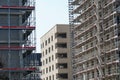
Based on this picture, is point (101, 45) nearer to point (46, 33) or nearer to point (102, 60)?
point (102, 60)

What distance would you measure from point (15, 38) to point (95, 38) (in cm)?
1320

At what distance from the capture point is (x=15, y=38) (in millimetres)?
56188

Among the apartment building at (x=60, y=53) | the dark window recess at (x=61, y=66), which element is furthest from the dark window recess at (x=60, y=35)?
the dark window recess at (x=61, y=66)

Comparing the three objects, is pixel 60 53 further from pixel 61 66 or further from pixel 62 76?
pixel 62 76

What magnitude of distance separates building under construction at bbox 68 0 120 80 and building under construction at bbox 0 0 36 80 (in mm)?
10312

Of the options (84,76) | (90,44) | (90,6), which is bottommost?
(84,76)

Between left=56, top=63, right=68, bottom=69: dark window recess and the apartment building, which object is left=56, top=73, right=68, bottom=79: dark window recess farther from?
left=56, top=63, right=68, bottom=69: dark window recess

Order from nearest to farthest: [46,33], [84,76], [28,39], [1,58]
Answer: [1,58] → [28,39] → [84,76] → [46,33]

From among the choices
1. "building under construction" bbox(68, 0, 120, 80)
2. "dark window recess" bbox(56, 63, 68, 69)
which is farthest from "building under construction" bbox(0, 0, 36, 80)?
"dark window recess" bbox(56, 63, 68, 69)

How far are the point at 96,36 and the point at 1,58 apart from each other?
15498mm

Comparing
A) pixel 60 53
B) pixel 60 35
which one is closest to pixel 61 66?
pixel 60 53

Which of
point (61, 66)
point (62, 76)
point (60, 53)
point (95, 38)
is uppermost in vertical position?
point (60, 53)

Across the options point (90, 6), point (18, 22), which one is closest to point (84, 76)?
point (90, 6)

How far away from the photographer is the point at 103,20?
59.3 meters
